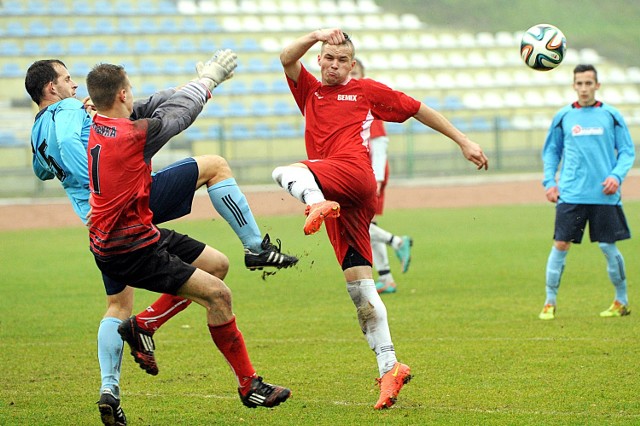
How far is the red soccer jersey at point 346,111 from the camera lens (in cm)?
643

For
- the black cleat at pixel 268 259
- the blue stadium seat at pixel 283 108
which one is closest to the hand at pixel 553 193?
the black cleat at pixel 268 259

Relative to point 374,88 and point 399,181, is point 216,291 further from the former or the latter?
point 399,181

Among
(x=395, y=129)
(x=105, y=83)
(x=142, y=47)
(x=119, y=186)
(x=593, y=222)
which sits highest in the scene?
(x=142, y=47)

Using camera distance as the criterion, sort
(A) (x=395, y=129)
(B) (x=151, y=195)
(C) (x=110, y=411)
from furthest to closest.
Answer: (A) (x=395, y=129), (B) (x=151, y=195), (C) (x=110, y=411)

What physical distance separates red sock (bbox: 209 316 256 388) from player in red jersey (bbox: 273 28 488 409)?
2.87 ft

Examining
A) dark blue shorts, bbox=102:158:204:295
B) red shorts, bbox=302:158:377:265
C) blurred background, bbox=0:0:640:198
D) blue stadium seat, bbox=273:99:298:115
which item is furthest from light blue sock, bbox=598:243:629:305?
blue stadium seat, bbox=273:99:298:115

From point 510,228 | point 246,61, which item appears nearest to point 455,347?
point 510,228

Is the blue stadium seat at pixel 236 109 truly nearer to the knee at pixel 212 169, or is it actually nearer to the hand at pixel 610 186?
the hand at pixel 610 186

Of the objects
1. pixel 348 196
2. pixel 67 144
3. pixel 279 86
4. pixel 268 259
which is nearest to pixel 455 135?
pixel 348 196

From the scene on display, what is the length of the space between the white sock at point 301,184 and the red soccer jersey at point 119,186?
946mm

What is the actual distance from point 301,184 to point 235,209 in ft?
1.53

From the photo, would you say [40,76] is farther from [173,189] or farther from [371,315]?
[371,315]

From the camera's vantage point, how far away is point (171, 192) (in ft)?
19.4

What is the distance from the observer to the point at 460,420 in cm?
561
